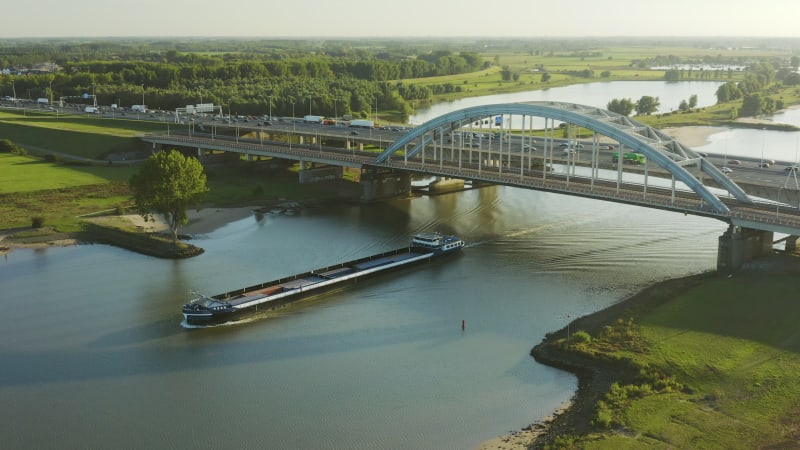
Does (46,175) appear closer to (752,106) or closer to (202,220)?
(202,220)

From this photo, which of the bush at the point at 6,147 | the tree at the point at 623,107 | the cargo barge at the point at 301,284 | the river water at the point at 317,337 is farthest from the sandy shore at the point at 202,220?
the tree at the point at 623,107

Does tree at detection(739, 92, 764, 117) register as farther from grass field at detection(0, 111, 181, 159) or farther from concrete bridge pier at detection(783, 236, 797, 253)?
concrete bridge pier at detection(783, 236, 797, 253)

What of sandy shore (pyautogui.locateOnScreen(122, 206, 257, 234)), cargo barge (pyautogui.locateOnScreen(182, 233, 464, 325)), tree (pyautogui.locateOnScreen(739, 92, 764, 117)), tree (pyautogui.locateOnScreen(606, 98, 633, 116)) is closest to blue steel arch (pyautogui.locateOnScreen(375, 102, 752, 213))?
cargo barge (pyautogui.locateOnScreen(182, 233, 464, 325))

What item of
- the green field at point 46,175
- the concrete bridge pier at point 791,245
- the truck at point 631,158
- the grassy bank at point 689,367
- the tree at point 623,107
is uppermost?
the tree at point 623,107

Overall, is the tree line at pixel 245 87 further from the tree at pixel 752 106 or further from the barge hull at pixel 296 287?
the barge hull at pixel 296 287

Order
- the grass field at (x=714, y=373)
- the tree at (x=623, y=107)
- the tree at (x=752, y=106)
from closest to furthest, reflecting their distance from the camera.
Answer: the grass field at (x=714, y=373)
the tree at (x=623, y=107)
the tree at (x=752, y=106)

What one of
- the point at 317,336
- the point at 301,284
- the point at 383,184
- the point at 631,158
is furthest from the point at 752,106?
the point at 317,336

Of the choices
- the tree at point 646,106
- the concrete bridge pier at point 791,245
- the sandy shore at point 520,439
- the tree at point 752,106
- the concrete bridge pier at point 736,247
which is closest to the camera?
the sandy shore at point 520,439
